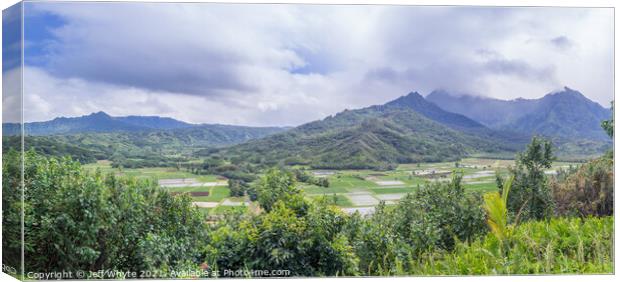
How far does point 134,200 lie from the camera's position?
6316mm

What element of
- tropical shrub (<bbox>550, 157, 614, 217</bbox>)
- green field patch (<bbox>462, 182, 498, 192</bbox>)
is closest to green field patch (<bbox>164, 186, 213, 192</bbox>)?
green field patch (<bbox>462, 182, 498, 192</bbox>)

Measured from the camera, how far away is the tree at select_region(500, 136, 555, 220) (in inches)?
275

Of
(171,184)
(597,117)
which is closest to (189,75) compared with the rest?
(171,184)

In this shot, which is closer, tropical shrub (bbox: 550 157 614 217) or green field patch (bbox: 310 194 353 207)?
green field patch (bbox: 310 194 353 207)

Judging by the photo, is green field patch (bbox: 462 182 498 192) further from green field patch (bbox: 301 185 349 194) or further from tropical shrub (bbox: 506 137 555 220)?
green field patch (bbox: 301 185 349 194)

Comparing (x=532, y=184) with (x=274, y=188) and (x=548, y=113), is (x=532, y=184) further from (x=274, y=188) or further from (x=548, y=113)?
(x=274, y=188)

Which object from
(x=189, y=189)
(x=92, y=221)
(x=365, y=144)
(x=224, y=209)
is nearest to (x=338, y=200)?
(x=365, y=144)

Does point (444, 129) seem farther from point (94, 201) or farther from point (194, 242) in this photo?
point (94, 201)

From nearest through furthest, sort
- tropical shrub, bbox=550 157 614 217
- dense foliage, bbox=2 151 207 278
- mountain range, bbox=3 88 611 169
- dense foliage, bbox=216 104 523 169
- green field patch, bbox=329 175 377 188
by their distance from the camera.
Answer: dense foliage, bbox=2 151 207 278, mountain range, bbox=3 88 611 169, green field patch, bbox=329 175 377 188, dense foliage, bbox=216 104 523 169, tropical shrub, bbox=550 157 614 217

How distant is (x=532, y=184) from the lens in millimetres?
7031

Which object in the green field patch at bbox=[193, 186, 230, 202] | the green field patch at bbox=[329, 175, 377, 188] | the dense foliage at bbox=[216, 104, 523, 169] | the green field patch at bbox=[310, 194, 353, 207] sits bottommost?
the green field patch at bbox=[310, 194, 353, 207]

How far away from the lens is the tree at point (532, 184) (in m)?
6.99

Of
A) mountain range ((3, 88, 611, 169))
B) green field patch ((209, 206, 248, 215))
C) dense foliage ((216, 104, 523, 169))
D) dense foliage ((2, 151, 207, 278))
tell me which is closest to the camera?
dense foliage ((2, 151, 207, 278))

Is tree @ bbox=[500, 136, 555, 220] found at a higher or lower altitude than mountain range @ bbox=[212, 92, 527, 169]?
lower
